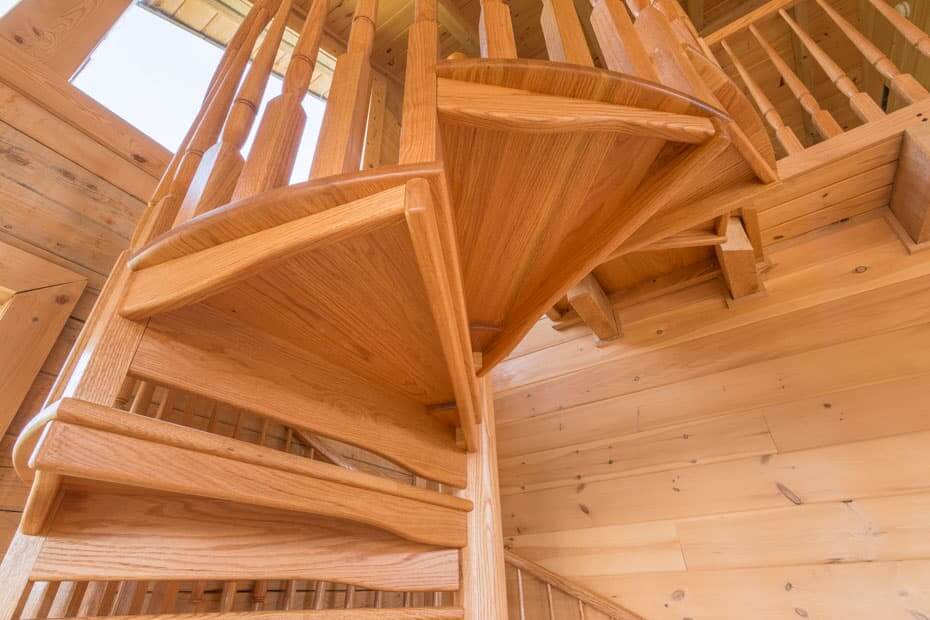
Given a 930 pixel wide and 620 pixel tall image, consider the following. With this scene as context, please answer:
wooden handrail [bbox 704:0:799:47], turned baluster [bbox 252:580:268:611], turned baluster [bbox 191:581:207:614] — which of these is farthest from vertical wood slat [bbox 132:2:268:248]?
wooden handrail [bbox 704:0:799:47]

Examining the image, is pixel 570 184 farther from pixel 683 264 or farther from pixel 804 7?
pixel 804 7

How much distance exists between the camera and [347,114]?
79 centimetres

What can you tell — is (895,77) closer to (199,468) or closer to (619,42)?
(619,42)

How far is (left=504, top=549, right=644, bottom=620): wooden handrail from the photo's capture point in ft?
5.57

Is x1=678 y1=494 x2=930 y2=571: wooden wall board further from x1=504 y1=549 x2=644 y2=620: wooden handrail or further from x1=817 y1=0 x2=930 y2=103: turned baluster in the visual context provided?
x1=817 y1=0 x2=930 y2=103: turned baluster

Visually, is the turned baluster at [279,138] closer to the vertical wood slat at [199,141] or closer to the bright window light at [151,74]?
the vertical wood slat at [199,141]

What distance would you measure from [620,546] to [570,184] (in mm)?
1571

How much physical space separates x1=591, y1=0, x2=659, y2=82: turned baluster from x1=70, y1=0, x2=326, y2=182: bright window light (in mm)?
1202

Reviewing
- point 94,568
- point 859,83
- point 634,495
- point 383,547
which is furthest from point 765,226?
point 859,83

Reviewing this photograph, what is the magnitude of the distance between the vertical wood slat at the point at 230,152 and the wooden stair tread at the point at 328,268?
105mm

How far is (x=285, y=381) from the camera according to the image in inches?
34.7

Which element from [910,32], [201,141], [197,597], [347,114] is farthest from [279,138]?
[910,32]

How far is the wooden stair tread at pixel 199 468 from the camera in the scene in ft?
1.90

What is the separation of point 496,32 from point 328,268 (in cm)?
62
